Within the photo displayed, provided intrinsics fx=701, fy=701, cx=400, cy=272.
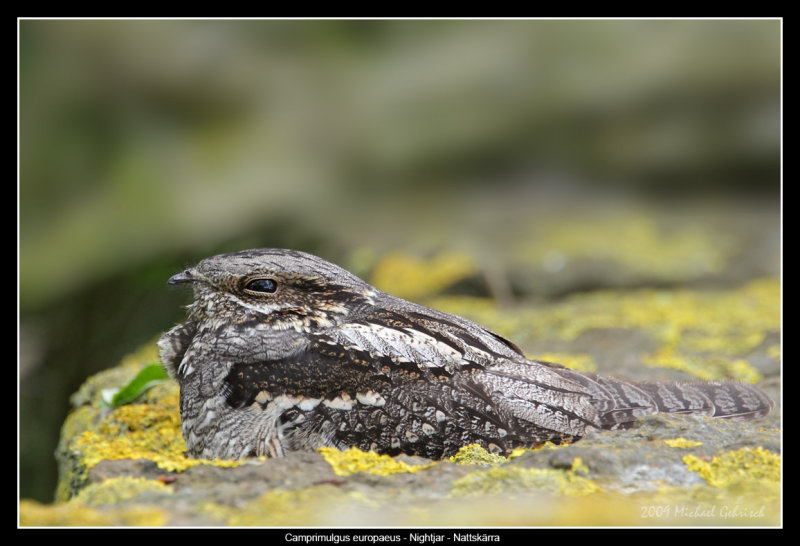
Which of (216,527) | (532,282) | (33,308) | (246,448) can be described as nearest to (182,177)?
(33,308)

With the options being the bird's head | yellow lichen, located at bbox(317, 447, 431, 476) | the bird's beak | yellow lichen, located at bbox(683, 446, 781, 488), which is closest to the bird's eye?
the bird's head

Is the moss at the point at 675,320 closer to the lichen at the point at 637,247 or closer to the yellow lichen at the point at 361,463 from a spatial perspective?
the lichen at the point at 637,247

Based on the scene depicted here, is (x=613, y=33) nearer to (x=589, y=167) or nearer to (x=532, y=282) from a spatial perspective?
(x=589, y=167)

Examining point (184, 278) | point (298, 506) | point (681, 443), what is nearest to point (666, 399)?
point (681, 443)

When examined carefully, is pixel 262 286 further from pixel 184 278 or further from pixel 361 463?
pixel 361 463

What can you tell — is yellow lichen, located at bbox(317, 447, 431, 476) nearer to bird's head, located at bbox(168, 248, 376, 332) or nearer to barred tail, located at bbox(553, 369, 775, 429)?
bird's head, located at bbox(168, 248, 376, 332)

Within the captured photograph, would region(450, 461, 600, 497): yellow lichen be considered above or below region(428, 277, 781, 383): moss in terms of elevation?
below

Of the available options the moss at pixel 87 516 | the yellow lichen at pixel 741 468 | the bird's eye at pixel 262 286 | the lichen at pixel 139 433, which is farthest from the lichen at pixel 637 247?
the moss at pixel 87 516
